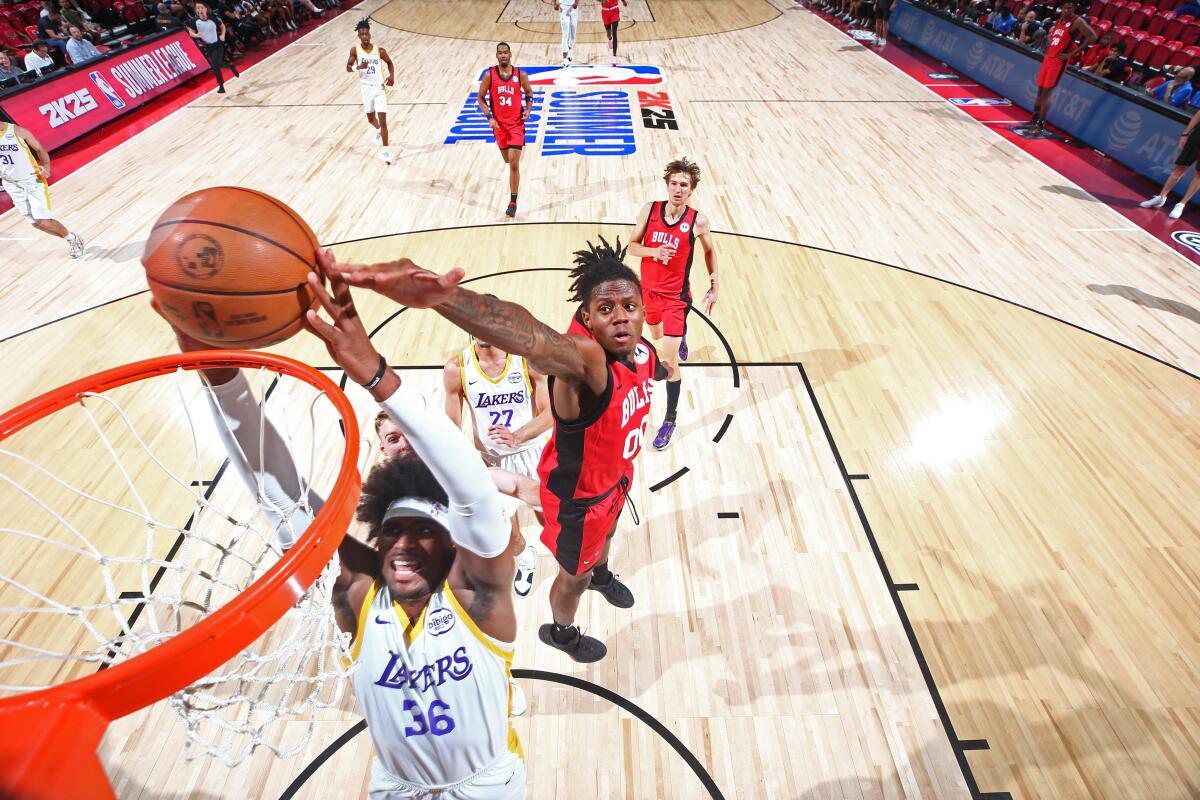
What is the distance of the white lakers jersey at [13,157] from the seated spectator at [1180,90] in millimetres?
13141

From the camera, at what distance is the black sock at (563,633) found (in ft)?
10.4

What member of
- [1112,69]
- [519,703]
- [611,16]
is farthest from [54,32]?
[1112,69]

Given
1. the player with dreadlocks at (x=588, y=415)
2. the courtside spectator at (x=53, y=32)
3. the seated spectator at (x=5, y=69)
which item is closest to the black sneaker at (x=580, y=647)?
the player with dreadlocks at (x=588, y=415)

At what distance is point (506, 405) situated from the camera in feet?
11.8

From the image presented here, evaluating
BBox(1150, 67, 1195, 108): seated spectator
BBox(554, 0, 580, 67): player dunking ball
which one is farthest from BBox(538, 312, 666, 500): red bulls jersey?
BBox(554, 0, 580, 67): player dunking ball

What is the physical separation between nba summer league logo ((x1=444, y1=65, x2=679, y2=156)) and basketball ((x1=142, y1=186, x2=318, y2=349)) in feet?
25.4

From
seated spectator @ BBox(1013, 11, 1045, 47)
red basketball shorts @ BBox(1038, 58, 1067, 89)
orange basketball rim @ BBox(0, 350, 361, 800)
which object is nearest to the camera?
orange basketball rim @ BBox(0, 350, 361, 800)

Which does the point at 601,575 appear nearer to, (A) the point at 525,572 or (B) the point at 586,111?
(A) the point at 525,572

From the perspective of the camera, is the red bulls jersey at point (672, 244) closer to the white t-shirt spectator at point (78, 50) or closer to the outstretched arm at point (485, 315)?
the outstretched arm at point (485, 315)

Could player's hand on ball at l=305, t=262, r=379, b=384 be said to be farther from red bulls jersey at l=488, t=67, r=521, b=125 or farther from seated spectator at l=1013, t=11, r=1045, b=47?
seated spectator at l=1013, t=11, r=1045, b=47

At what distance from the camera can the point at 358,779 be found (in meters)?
2.75

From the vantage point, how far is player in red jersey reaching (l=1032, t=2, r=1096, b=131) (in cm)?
842

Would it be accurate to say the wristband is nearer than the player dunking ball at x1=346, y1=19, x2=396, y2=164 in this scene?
Yes

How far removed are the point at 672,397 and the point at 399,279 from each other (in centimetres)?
312
